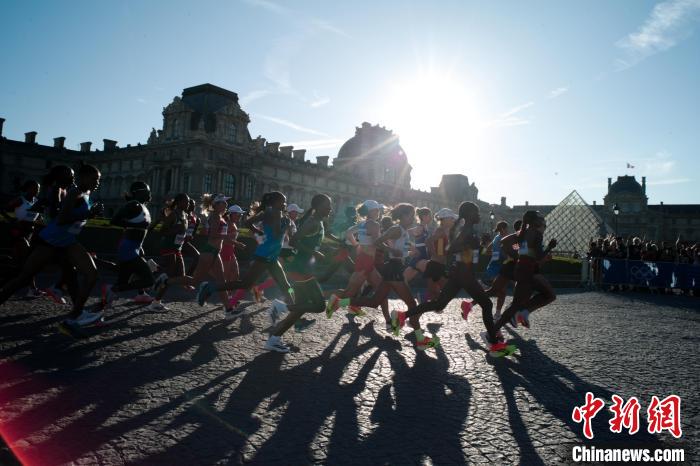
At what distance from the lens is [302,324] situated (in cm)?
691

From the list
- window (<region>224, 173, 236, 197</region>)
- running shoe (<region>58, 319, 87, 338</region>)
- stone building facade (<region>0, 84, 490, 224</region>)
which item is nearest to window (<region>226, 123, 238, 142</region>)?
stone building facade (<region>0, 84, 490, 224</region>)

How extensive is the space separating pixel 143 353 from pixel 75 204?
1.82 meters

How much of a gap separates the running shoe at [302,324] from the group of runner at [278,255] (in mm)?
17

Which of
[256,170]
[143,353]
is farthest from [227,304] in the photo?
[256,170]

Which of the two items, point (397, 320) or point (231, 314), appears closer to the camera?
point (397, 320)

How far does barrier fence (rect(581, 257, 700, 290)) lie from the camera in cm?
1795

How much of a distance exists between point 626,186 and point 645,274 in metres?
89.1

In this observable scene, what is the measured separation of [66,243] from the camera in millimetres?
5395

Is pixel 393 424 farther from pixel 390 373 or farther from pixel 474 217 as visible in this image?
pixel 474 217

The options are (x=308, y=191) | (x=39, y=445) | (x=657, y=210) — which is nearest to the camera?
(x=39, y=445)

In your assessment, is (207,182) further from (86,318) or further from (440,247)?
(86,318)

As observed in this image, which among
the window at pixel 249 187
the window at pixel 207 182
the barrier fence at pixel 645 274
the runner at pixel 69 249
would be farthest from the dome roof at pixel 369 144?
the runner at pixel 69 249
